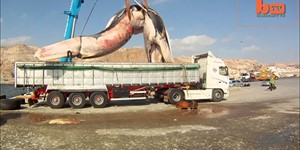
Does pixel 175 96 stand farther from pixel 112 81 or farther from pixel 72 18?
pixel 72 18

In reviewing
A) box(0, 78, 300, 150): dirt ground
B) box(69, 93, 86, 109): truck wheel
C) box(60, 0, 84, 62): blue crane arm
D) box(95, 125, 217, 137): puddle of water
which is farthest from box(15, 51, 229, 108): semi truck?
box(95, 125, 217, 137): puddle of water

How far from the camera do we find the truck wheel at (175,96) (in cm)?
2134

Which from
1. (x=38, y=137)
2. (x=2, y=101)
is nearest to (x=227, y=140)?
(x=38, y=137)

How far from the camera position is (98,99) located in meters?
19.5

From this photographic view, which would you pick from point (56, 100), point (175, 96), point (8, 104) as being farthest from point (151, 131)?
point (8, 104)

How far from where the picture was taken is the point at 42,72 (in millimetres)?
18531

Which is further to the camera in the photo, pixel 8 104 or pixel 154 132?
pixel 8 104

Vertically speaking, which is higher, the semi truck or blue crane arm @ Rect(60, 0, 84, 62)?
blue crane arm @ Rect(60, 0, 84, 62)

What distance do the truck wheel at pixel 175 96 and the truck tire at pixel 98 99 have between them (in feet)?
16.4

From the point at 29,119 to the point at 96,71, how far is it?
612 cm

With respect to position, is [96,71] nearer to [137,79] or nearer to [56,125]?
[137,79]

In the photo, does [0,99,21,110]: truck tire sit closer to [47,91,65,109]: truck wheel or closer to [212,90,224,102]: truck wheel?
[47,91,65,109]: truck wheel

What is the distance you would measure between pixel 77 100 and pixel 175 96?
7366 mm

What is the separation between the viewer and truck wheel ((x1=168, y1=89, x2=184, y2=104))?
21341 millimetres
